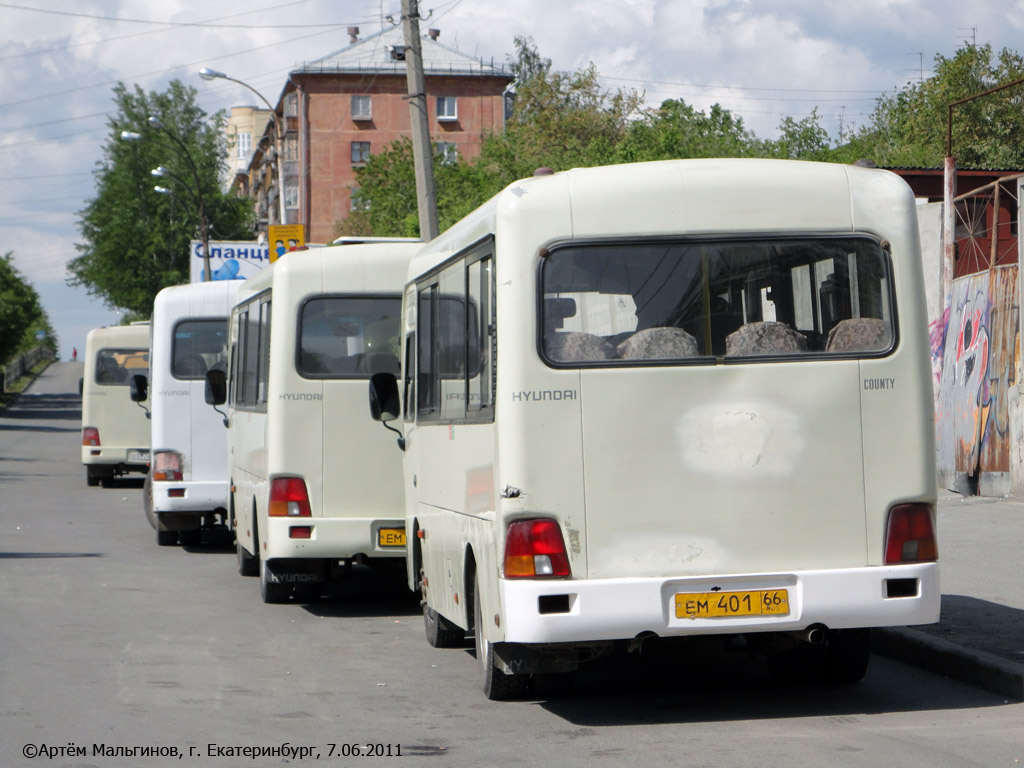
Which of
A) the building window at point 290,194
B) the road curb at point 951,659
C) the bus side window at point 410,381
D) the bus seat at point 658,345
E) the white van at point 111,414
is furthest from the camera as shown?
the building window at point 290,194

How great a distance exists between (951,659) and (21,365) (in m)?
107

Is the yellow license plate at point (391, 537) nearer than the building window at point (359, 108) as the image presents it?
Yes

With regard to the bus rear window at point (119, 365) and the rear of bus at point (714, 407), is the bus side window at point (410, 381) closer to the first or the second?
the rear of bus at point (714, 407)

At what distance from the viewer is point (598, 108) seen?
58781 millimetres

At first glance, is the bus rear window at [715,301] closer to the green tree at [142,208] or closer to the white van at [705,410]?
the white van at [705,410]

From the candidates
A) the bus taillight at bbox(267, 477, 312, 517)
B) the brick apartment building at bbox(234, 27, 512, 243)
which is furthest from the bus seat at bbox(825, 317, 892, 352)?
the brick apartment building at bbox(234, 27, 512, 243)

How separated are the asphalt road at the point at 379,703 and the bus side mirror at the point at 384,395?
162 centimetres

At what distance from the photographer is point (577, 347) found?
24.0 ft

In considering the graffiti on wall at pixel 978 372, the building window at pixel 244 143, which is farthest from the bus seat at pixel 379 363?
the building window at pixel 244 143

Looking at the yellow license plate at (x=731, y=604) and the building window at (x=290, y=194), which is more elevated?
the building window at (x=290, y=194)

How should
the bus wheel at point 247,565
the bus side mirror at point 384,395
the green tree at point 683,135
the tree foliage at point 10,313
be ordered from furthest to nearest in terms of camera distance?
the tree foliage at point 10,313, the green tree at point 683,135, the bus wheel at point 247,565, the bus side mirror at point 384,395

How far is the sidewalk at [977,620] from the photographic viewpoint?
8.28 meters

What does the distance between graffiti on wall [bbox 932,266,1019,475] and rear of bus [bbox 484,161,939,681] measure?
1187 centimetres

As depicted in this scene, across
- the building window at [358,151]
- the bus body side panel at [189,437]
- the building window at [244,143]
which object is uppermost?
the building window at [244,143]
